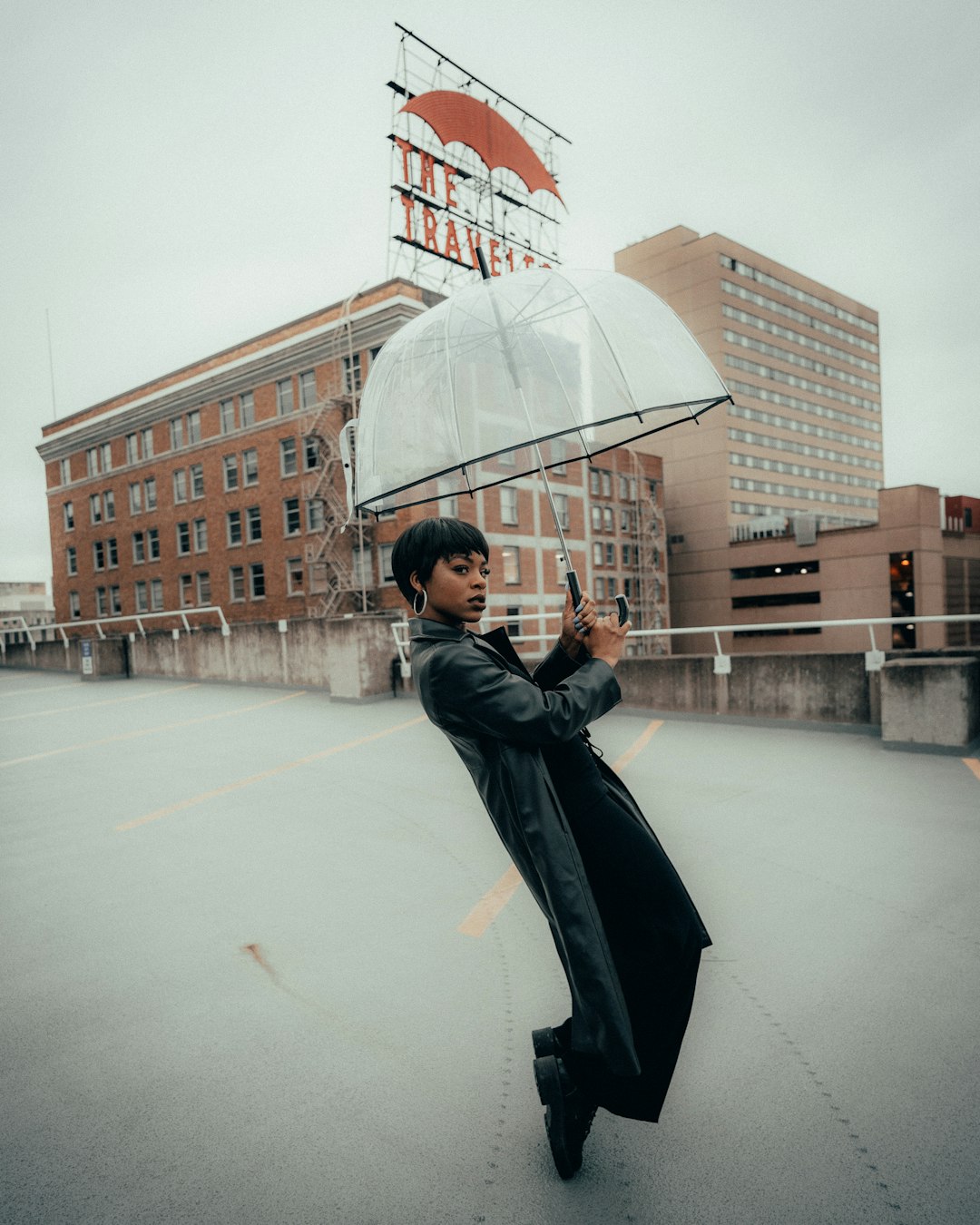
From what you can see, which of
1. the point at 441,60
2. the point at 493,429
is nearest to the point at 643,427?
the point at 493,429

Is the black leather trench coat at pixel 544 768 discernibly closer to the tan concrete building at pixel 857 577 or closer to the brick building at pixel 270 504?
the brick building at pixel 270 504

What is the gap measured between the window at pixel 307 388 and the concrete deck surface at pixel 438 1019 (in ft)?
116

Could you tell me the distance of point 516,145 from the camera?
118 ft

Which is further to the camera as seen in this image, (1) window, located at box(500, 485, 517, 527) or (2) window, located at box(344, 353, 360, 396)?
(1) window, located at box(500, 485, 517, 527)

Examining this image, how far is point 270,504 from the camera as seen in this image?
4103 cm

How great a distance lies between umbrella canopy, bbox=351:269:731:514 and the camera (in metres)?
2.90

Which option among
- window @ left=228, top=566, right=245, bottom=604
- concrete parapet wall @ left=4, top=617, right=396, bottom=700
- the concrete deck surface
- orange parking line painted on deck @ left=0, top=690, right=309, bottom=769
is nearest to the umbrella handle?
the concrete deck surface

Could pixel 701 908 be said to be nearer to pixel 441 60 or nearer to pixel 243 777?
pixel 243 777

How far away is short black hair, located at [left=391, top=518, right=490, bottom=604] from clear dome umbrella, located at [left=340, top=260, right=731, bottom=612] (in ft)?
2.25

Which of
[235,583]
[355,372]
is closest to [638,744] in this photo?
[355,372]

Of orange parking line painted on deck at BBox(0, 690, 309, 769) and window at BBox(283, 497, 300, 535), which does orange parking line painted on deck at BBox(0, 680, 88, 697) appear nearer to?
orange parking line painted on deck at BBox(0, 690, 309, 769)

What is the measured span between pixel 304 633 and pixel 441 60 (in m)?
30.3

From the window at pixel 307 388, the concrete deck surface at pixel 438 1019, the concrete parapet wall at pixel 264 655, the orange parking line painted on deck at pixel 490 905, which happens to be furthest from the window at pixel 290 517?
the orange parking line painted on deck at pixel 490 905

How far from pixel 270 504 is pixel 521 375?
40.3 m
